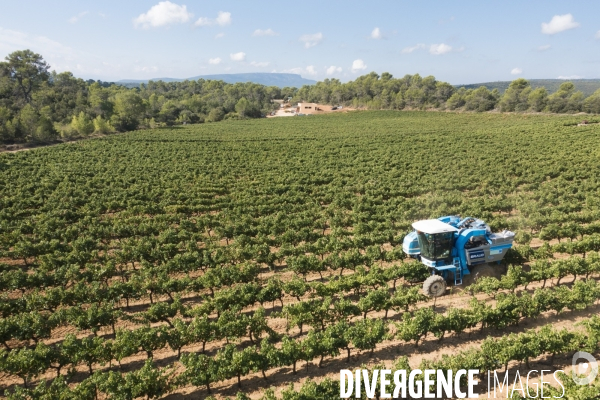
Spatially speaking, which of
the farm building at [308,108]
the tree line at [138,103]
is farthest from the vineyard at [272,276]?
the farm building at [308,108]

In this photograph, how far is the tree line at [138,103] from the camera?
3054 inches

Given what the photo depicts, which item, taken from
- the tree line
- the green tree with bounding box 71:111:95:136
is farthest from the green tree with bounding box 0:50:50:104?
the green tree with bounding box 71:111:95:136

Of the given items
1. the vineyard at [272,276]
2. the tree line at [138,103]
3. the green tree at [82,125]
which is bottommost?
the vineyard at [272,276]

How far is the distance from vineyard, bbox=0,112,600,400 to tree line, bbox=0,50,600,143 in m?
35.2

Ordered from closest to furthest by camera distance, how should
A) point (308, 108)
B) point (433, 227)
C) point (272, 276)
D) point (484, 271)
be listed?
point (433, 227)
point (484, 271)
point (272, 276)
point (308, 108)

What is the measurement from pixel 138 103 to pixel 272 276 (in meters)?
105

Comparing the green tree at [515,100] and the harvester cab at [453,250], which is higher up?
the green tree at [515,100]

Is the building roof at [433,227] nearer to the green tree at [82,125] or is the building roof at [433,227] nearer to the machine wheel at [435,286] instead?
the machine wheel at [435,286]

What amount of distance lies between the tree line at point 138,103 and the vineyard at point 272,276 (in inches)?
1385

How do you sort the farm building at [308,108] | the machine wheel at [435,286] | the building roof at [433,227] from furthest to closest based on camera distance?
the farm building at [308,108], the building roof at [433,227], the machine wheel at [435,286]

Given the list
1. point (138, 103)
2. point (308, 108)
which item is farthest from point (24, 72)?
point (308, 108)

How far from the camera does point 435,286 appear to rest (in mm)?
15734

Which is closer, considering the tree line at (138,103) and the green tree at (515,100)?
the tree line at (138,103)

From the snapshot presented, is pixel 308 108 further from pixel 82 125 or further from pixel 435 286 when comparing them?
pixel 435 286
